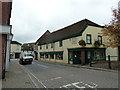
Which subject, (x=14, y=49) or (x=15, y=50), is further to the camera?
(x=15, y=50)

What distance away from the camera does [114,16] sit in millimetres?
13648

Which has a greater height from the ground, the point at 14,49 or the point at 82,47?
the point at 82,47

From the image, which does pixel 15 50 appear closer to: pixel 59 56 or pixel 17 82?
pixel 59 56

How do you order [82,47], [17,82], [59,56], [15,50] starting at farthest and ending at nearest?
1. [15,50]
2. [59,56]
3. [82,47]
4. [17,82]

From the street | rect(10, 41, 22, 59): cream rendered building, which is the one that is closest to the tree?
the street

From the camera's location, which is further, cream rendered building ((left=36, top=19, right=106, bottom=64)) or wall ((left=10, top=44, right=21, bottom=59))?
wall ((left=10, top=44, right=21, bottom=59))

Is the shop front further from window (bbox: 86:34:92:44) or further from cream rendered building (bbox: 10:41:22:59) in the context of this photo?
cream rendered building (bbox: 10:41:22:59)

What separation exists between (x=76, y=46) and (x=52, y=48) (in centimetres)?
1031

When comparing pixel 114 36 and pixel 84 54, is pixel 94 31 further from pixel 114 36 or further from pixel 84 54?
pixel 114 36

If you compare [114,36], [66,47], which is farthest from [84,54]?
[114,36]

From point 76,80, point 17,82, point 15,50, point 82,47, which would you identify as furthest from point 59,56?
point 15,50

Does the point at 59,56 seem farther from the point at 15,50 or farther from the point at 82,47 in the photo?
the point at 15,50

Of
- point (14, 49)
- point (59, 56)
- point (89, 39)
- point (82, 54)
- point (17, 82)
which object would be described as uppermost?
point (89, 39)

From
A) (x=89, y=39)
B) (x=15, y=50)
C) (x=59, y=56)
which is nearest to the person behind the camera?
(x=89, y=39)
